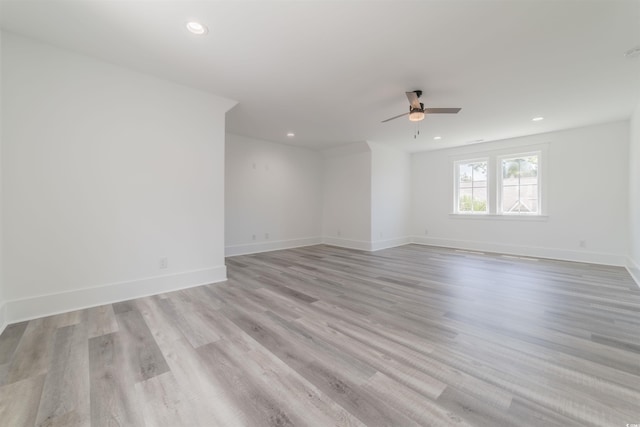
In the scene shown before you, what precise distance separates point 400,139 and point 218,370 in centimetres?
546

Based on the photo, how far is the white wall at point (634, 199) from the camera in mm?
3467

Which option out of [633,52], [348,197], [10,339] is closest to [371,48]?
[633,52]

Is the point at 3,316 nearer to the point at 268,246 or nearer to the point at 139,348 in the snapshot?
the point at 139,348

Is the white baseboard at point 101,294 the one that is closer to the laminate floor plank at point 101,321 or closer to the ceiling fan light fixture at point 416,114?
the laminate floor plank at point 101,321

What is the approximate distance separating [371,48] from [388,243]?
→ 4.85 m

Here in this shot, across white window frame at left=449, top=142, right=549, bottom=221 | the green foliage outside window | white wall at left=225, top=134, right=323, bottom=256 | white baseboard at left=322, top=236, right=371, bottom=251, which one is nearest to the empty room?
white window frame at left=449, top=142, right=549, bottom=221

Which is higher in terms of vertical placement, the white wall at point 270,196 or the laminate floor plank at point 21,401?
the white wall at point 270,196

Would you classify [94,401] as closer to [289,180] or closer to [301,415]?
[301,415]

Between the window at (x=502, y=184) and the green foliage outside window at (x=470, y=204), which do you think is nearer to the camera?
the window at (x=502, y=184)

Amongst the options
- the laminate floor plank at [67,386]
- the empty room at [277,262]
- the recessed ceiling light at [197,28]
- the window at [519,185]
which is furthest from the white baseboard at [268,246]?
the window at [519,185]

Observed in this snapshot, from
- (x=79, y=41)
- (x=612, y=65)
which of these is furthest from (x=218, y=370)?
(x=612, y=65)

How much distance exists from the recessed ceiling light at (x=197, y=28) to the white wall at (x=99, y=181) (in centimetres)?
120

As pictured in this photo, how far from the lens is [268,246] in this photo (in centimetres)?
595

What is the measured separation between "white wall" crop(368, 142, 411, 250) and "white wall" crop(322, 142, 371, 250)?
0.18 metres
